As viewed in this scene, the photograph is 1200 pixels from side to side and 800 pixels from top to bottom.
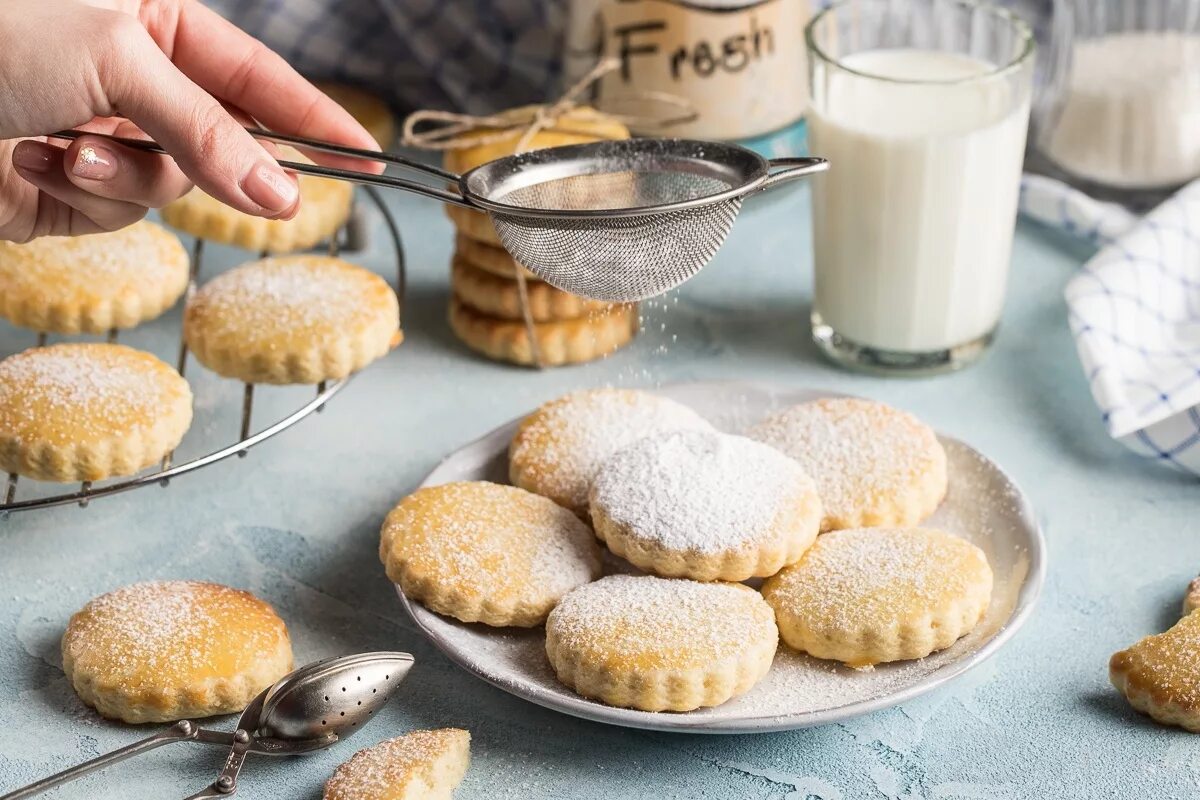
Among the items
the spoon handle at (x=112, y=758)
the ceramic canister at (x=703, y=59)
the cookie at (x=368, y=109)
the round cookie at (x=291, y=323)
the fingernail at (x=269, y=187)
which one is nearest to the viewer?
the spoon handle at (x=112, y=758)

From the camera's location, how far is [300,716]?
3.59 ft

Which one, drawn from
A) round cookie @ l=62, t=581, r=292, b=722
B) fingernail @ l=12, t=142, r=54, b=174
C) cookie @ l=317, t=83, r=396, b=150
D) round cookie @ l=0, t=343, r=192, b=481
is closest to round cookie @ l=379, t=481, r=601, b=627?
round cookie @ l=62, t=581, r=292, b=722

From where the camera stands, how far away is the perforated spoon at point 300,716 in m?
1.07

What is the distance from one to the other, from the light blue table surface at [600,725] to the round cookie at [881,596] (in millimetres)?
79

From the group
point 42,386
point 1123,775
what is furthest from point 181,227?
point 1123,775

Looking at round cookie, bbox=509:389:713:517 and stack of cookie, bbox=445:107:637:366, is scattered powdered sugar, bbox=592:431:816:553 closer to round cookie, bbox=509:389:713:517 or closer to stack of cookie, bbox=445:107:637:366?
round cookie, bbox=509:389:713:517

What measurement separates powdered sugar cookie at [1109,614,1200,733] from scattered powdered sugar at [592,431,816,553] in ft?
0.96

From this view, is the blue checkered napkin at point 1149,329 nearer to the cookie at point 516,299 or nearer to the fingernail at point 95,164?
the cookie at point 516,299

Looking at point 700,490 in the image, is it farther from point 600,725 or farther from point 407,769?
point 407,769

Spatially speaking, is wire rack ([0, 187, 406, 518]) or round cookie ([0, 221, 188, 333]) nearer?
wire rack ([0, 187, 406, 518])

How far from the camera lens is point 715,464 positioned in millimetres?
1229

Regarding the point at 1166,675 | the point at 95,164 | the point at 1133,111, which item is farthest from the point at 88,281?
the point at 1133,111

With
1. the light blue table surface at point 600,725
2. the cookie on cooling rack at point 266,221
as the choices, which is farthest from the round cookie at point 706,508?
the cookie on cooling rack at point 266,221

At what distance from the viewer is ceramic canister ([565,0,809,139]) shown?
1.78m
